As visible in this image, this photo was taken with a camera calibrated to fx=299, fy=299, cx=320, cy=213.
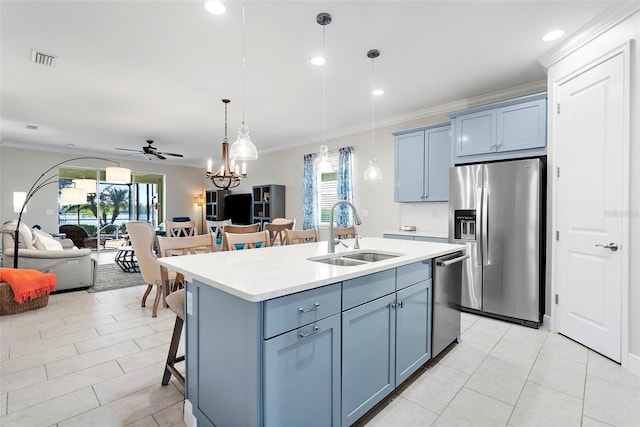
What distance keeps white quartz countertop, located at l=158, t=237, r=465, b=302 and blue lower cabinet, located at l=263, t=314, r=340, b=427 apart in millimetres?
203

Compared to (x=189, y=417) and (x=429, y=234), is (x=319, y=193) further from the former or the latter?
(x=189, y=417)

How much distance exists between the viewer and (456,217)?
3.60 meters

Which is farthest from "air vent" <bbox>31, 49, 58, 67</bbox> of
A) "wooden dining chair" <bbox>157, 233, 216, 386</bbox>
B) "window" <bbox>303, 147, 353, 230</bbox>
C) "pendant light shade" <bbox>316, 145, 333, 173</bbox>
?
"window" <bbox>303, 147, 353, 230</bbox>

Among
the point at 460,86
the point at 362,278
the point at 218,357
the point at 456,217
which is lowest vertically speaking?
the point at 218,357

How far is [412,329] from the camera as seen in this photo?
80.9 inches

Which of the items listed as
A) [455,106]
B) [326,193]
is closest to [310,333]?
[455,106]

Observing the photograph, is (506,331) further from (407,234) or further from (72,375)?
(72,375)

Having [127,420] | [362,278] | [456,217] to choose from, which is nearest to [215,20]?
[362,278]

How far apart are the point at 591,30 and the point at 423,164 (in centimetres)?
210

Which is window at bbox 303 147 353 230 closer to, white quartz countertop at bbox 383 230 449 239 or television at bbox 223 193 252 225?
white quartz countertop at bbox 383 230 449 239

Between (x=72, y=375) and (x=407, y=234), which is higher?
(x=407, y=234)

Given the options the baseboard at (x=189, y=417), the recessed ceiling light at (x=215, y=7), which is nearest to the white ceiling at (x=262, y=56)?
the recessed ceiling light at (x=215, y=7)

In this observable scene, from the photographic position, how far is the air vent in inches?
115

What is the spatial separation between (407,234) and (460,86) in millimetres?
2003
